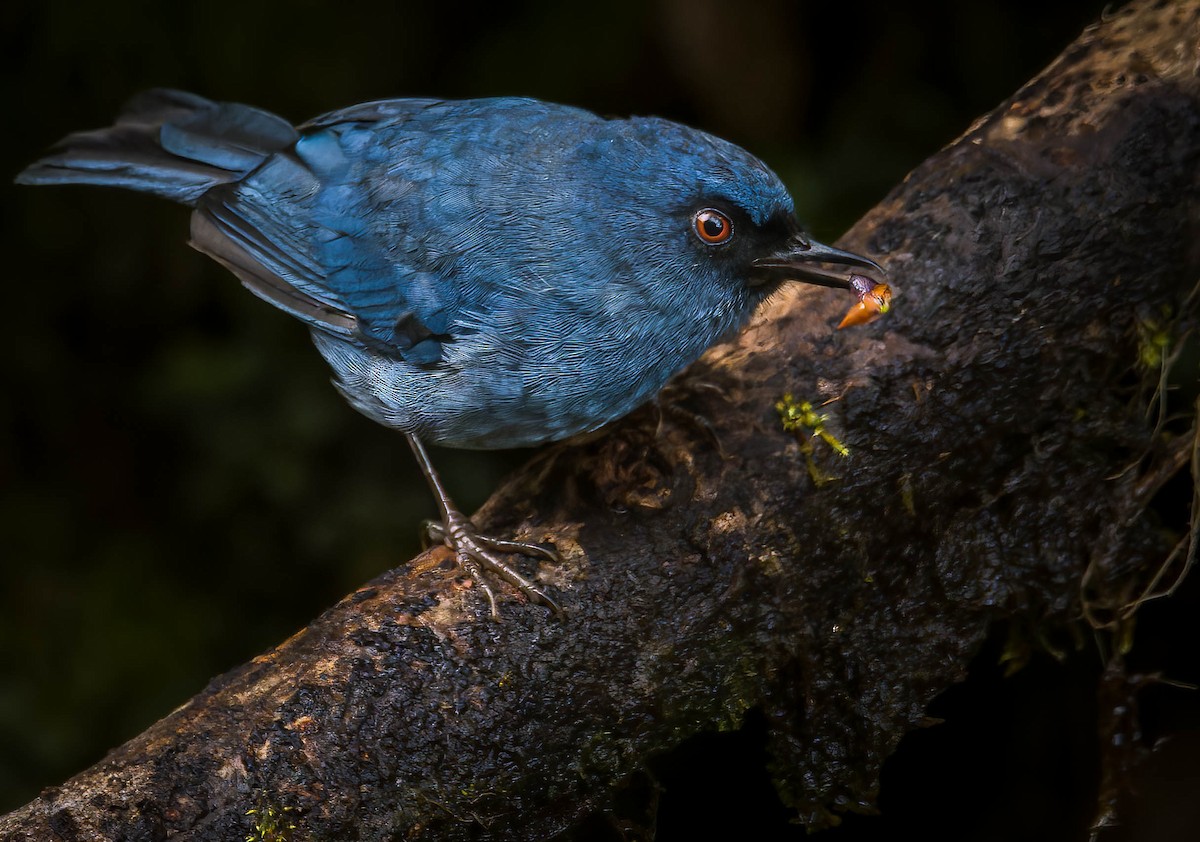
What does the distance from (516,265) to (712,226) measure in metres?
0.56

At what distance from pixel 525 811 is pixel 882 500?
4.12ft

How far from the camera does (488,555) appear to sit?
2.95 m

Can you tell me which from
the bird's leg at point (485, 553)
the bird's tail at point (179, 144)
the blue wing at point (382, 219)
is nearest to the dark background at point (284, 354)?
the bird's tail at point (179, 144)

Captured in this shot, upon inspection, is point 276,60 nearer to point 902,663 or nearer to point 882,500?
point 882,500

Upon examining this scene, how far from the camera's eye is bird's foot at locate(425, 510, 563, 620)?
288 cm

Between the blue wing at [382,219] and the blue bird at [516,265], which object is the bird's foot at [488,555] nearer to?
the blue bird at [516,265]

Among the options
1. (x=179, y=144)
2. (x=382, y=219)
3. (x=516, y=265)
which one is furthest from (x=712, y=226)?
(x=179, y=144)

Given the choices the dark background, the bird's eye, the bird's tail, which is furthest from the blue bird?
the dark background

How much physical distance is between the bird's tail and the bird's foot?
1611 mm

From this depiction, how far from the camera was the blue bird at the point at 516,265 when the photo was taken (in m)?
→ 3.07

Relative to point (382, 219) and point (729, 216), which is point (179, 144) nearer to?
point (382, 219)

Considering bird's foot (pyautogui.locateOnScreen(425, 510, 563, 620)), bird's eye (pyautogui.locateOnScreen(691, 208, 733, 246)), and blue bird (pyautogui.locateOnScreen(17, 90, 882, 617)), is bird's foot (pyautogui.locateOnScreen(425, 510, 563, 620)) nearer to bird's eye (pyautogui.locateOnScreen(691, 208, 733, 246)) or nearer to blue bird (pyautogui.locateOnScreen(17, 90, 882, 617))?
blue bird (pyautogui.locateOnScreen(17, 90, 882, 617))

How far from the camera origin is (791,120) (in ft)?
15.6

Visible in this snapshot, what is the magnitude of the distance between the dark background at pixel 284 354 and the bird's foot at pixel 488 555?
1.31 meters
